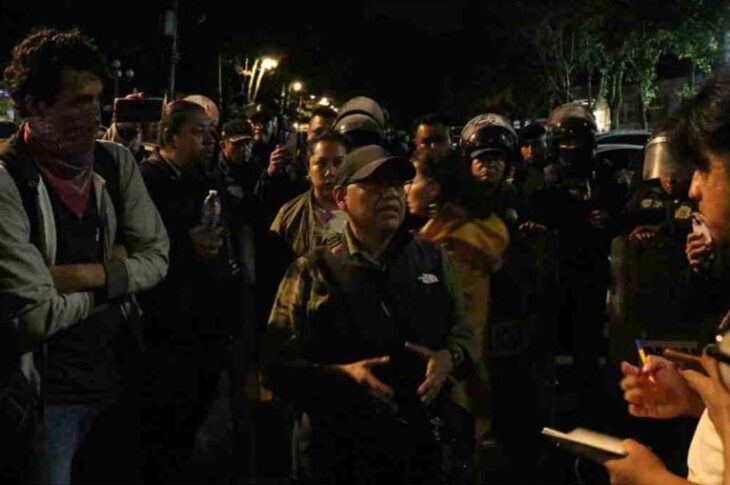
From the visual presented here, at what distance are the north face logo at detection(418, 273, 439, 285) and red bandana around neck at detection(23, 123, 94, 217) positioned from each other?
135cm

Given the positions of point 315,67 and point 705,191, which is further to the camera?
point 315,67

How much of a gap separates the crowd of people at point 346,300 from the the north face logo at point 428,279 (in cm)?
3

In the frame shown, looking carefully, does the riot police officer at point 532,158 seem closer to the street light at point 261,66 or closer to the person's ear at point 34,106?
the person's ear at point 34,106

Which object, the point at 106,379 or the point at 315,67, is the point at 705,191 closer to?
the point at 106,379

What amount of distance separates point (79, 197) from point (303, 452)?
1327 mm

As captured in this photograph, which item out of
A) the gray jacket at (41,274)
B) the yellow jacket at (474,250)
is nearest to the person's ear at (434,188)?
the yellow jacket at (474,250)

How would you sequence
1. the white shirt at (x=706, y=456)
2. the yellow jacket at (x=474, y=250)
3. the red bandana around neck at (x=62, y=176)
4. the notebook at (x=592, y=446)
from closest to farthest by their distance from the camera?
the white shirt at (x=706, y=456) → the notebook at (x=592, y=446) → the red bandana around neck at (x=62, y=176) → the yellow jacket at (x=474, y=250)

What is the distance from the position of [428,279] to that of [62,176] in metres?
1.48

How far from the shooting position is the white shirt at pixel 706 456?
2.15 m

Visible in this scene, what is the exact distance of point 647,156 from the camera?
641 cm

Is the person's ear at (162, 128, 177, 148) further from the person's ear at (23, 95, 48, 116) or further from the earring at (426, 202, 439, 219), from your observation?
the person's ear at (23, 95, 48, 116)

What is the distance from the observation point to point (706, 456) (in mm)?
2191

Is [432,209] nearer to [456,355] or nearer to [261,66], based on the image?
[456,355]

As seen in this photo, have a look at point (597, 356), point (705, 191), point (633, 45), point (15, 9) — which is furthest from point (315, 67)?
point (705, 191)
